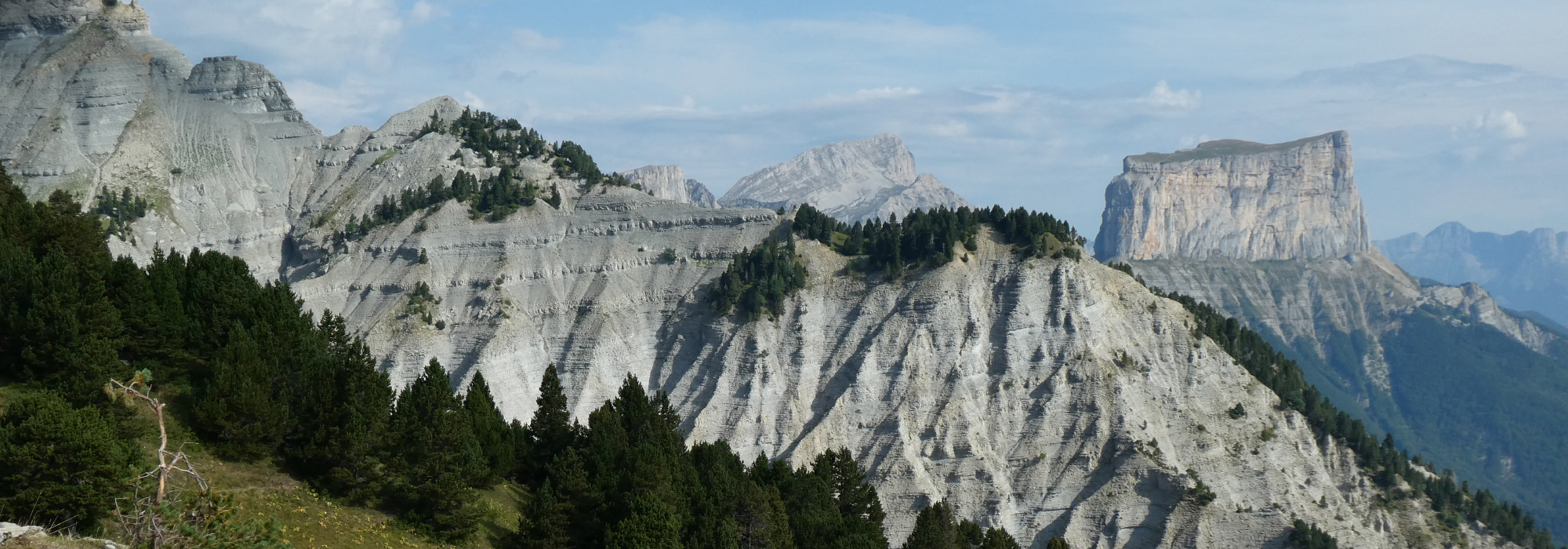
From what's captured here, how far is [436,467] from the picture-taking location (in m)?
63.6

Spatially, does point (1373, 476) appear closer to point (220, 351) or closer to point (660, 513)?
point (660, 513)

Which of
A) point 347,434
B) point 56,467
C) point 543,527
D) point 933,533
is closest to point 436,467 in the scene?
point 347,434

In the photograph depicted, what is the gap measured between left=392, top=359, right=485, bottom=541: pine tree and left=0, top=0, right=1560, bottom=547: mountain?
64.2 metres

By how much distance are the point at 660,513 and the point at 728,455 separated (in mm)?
25570

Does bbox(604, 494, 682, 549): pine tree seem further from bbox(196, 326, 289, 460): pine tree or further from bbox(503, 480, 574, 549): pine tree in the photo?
bbox(196, 326, 289, 460): pine tree

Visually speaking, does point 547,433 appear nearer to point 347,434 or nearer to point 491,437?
point 491,437

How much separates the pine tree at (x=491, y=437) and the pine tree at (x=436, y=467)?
4992 millimetres

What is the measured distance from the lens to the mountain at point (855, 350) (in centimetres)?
12238

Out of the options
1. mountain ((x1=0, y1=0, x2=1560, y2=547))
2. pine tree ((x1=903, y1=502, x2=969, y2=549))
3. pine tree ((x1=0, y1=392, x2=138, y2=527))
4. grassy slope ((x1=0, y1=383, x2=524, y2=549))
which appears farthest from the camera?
mountain ((x1=0, y1=0, x2=1560, y2=547))

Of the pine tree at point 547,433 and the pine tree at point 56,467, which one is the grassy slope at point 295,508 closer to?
the pine tree at point 56,467

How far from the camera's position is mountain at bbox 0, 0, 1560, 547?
401 ft

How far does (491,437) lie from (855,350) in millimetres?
68420

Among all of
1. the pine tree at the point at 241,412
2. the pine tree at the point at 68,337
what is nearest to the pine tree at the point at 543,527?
the pine tree at the point at 241,412

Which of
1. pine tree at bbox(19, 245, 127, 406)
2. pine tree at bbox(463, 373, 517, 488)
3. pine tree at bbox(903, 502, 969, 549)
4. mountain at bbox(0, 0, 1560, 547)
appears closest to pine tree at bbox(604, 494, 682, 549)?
pine tree at bbox(463, 373, 517, 488)
